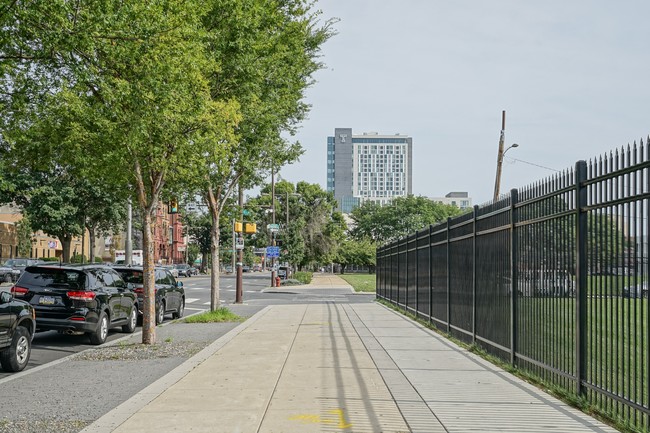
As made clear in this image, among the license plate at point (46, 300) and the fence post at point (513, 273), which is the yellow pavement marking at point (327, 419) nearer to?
the fence post at point (513, 273)

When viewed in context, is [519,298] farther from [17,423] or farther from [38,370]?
[38,370]

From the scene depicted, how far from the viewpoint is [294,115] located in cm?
2436

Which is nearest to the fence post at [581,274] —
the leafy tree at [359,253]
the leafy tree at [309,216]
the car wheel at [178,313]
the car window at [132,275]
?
the car window at [132,275]

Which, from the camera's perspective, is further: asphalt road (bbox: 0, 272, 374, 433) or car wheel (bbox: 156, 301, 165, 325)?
car wheel (bbox: 156, 301, 165, 325)

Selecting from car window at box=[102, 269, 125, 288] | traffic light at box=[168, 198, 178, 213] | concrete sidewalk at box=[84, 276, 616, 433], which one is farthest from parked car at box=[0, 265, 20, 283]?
concrete sidewalk at box=[84, 276, 616, 433]

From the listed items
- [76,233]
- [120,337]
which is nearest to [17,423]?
[120,337]

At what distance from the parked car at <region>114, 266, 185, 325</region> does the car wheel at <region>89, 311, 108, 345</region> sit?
3.74m

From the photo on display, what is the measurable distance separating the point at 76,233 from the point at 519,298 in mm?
49249

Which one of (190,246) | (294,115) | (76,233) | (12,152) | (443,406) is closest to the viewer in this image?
(443,406)

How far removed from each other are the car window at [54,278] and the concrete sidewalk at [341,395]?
3.63m

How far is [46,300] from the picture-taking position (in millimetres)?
15102

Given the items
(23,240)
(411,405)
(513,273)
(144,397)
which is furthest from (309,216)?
(411,405)

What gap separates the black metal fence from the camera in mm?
6391

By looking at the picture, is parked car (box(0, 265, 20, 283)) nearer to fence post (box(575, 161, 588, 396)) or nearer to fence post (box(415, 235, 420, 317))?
fence post (box(415, 235, 420, 317))
